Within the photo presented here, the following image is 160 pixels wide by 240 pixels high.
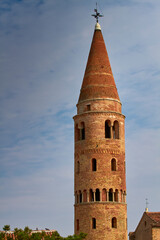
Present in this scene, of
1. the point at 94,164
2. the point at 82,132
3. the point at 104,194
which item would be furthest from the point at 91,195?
the point at 82,132

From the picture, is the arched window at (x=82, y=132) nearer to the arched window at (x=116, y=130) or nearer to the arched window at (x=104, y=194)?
the arched window at (x=116, y=130)

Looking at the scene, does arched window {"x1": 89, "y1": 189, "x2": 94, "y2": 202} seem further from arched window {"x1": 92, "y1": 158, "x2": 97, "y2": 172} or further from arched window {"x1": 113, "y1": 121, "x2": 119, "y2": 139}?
arched window {"x1": 113, "y1": 121, "x2": 119, "y2": 139}

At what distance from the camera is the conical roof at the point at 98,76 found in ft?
138

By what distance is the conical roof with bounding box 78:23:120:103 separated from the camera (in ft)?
138

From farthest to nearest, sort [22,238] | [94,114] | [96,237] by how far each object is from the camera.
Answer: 1. [94,114]
2. [96,237]
3. [22,238]

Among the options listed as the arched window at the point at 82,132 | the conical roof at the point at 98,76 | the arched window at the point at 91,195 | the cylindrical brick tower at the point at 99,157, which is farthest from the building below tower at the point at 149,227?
the conical roof at the point at 98,76

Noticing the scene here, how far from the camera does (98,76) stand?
42.7 m

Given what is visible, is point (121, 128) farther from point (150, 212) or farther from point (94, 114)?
point (150, 212)

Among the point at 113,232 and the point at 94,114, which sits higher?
the point at 94,114

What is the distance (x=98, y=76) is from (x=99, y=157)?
270 inches

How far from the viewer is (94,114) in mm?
41312

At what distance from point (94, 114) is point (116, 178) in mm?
5339

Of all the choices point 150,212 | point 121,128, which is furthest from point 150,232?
point 121,128

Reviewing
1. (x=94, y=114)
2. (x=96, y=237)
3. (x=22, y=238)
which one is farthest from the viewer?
(x=94, y=114)
